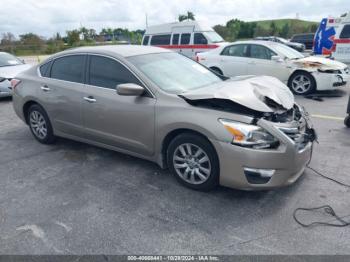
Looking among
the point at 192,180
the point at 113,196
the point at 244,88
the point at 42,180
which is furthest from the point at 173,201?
the point at 42,180

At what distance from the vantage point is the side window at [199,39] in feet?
42.8

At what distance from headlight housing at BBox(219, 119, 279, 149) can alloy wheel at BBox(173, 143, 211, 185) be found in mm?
433

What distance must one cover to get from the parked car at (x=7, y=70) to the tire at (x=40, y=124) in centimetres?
422

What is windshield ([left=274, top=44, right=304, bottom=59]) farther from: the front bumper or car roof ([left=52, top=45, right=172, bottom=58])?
the front bumper

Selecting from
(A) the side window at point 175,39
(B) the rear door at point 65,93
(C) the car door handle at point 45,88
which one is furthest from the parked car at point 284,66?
(C) the car door handle at point 45,88

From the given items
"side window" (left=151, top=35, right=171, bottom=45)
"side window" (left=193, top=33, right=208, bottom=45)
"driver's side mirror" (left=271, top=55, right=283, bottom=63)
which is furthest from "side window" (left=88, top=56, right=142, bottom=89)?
"side window" (left=151, top=35, right=171, bottom=45)

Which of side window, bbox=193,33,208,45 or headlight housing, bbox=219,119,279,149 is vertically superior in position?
side window, bbox=193,33,208,45

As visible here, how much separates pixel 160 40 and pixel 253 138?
1209 cm

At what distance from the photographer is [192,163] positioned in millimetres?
3412

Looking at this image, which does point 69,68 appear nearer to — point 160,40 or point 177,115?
point 177,115

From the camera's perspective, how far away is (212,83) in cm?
416

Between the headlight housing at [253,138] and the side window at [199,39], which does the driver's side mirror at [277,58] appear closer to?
the side window at [199,39]

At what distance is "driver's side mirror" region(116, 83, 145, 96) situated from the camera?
3500 millimetres

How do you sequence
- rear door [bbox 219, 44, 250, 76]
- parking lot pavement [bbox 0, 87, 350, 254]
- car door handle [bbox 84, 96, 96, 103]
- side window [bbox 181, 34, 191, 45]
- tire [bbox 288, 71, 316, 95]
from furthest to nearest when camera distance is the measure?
side window [bbox 181, 34, 191, 45]
rear door [bbox 219, 44, 250, 76]
tire [bbox 288, 71, 316, 95]
car door handle [bbox 84, 96, 96, 103]
parking lot pavement [bbox 0, 87, 350, 254]
